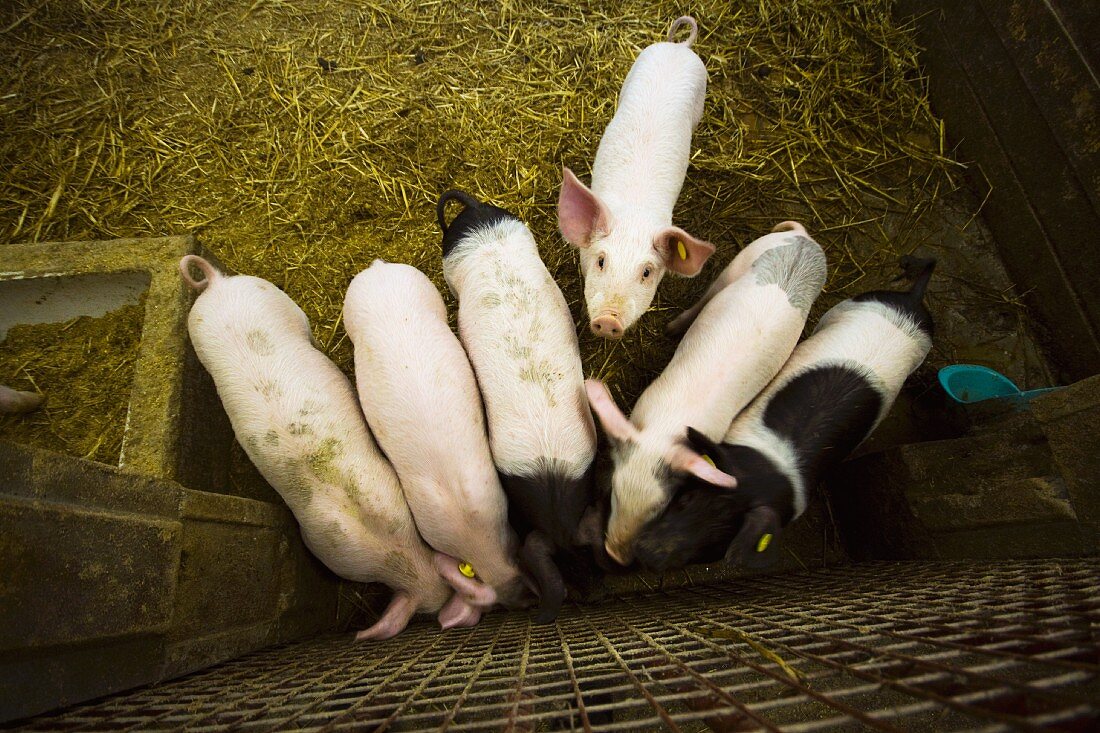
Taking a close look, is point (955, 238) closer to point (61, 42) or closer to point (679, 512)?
point (679, 512)

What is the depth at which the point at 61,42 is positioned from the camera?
3033mm

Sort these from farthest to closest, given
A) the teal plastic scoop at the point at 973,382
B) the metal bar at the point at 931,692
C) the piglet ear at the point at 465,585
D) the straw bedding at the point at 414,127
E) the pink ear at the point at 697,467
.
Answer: the straw bedding at the point at 414,127 < the teal plastic scoop at the point at 973,382 < the piglet ear at the point at 465,585 < the pink ear at the point at 697,467 < the metal bar at the point at 931,692

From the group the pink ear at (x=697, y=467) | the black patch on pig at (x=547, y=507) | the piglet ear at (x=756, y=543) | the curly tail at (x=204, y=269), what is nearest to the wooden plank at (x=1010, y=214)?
the piglet ear at (x=756, y=543)

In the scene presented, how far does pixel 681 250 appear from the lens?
230cm

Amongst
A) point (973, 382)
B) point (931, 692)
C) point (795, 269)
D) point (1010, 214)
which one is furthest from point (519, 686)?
point (1010, 214)

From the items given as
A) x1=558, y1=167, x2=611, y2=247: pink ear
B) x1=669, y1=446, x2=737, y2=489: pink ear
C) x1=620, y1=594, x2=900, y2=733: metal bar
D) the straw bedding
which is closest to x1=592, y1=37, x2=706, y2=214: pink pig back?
x1=558, y1=167, x2=611, y2=247: pink ear

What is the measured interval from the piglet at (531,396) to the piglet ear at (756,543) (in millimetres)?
542

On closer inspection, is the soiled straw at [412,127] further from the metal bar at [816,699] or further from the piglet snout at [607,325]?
the metal bar at [816,699]

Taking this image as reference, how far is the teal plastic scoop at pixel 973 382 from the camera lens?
8.50 feet

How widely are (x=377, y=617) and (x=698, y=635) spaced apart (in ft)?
4.92

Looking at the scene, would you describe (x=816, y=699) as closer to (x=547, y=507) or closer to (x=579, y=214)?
(x=547, y=507)

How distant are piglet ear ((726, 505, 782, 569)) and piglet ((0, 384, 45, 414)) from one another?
267cm

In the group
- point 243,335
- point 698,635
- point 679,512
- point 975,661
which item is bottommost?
point 975,661

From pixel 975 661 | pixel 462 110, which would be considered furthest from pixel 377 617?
pixel 462 110
